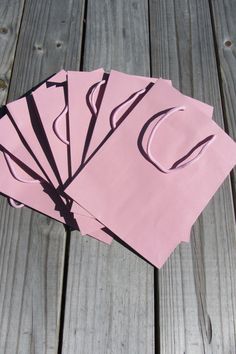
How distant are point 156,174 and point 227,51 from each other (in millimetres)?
384

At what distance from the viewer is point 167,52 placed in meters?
1.00

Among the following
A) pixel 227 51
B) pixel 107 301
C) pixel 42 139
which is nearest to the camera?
pixel 107 301

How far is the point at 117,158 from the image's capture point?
0.82 metres

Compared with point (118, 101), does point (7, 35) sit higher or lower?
higher

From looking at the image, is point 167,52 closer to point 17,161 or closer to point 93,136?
point 93,136

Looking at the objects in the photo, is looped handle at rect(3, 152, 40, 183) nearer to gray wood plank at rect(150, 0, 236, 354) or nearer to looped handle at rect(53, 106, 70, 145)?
looped handle at rect(53, 106, 70, 145)

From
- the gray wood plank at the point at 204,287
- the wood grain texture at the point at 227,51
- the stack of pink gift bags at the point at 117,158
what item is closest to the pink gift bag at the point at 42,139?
the stack of pink gift bags at the point at 117,158

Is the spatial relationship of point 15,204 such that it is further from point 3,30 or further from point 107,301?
point 3,30

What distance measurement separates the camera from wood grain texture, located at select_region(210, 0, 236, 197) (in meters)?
0.93

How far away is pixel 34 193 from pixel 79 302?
0.21m

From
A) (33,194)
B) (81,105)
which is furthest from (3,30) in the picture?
(33,194)

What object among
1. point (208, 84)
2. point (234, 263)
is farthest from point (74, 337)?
point (208, 84)

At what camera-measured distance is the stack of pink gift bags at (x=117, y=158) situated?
79 cm

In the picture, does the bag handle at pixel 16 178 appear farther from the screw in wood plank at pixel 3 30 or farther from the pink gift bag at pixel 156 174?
the screw in wood plank at pixel 3 30
